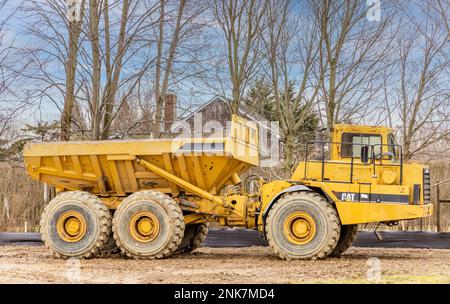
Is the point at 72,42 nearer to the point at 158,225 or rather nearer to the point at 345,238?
the point at 158,225

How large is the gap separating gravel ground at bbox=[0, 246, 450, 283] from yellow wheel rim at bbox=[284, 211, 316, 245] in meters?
0.51

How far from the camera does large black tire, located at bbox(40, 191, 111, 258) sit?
1378 centimetres

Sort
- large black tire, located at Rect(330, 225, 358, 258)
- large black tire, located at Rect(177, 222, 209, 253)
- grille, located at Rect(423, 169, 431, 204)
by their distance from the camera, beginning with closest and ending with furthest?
1. grille, located at Rect(423, 169, 431, 204)
2. large black tire, located at Rect(330, 225, 358, 258)
3. large black tire, located at Rect(177, 222, 209, 253)

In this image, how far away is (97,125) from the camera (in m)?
17.0

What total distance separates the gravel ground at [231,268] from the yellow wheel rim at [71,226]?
1.92ft

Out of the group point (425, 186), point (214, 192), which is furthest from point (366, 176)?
point (214, 192)

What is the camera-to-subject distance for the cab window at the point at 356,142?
13.9 meters

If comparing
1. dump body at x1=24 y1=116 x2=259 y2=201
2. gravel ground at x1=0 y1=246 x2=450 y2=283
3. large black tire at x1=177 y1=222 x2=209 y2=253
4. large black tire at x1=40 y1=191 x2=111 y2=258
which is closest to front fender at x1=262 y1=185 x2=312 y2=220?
gravel ground at x1=0 y1=246 x2=450 y2=283

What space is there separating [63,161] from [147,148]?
1.91 metres

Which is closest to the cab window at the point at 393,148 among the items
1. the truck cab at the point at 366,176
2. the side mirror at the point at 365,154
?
the truck cab at the point at 366,176

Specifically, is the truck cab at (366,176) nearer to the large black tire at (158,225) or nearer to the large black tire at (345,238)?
the large black tire at (345,238)

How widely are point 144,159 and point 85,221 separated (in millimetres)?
1683
